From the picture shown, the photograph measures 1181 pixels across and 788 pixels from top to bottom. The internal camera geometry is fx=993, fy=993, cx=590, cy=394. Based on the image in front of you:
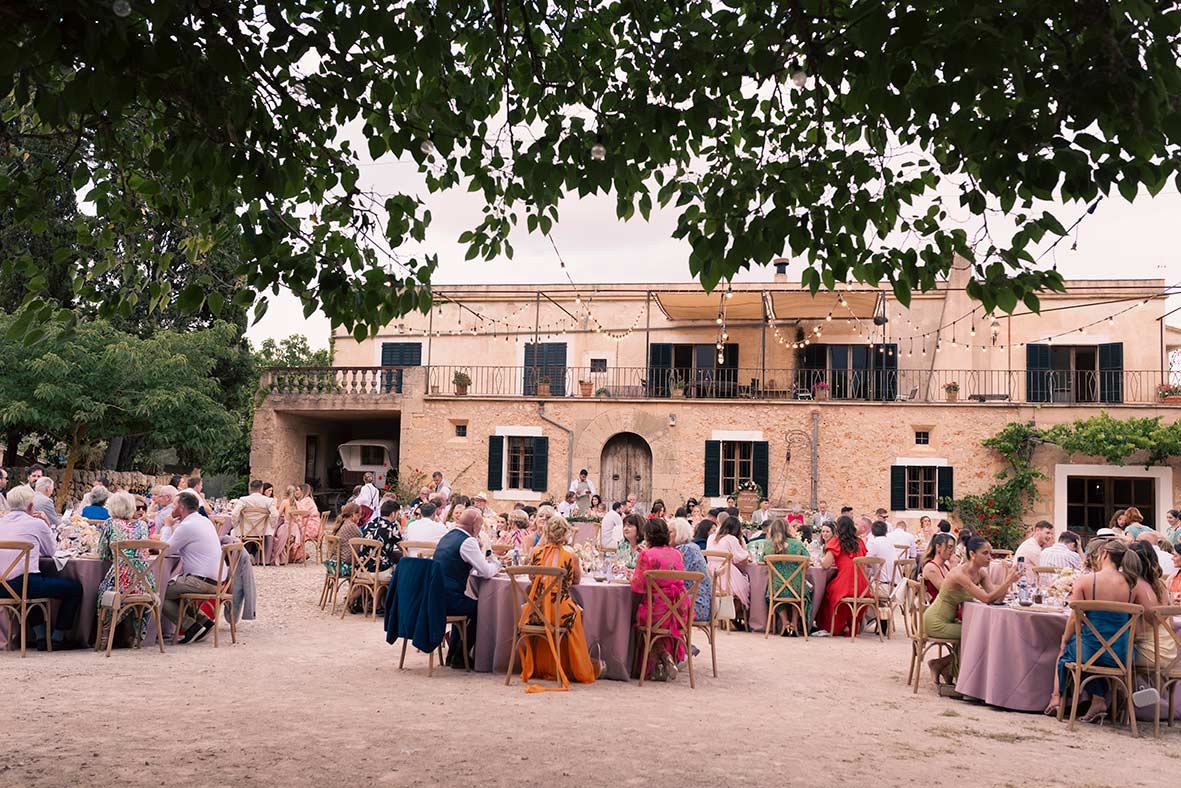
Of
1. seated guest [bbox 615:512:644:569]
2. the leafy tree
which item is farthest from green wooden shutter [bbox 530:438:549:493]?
seated guest [bbox 615:512:644:569]

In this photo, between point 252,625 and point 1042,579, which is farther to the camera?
point 252,625

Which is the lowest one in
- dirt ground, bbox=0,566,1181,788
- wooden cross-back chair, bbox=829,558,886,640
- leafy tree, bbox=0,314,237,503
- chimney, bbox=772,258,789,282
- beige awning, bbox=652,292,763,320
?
dirt ground, bbox=0,566,1181,788

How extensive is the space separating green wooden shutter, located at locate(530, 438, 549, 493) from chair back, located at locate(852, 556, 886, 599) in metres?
11.7

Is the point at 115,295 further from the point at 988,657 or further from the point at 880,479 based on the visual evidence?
the point at 880,479

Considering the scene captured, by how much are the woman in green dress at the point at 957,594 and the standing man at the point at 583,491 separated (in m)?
11.1

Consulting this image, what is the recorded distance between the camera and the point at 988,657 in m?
6.43

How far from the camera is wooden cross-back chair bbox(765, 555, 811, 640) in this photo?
940cm

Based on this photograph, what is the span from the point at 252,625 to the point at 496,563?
10.2 feet

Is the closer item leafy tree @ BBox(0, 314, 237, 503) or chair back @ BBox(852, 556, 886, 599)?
chair back @ BBox(852, 556, 886, 599)

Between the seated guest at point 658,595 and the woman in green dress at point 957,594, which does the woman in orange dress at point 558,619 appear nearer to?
the seated guest at point 658,595

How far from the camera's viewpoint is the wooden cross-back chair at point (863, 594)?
30.8 ft

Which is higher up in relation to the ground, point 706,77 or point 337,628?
point 706,77

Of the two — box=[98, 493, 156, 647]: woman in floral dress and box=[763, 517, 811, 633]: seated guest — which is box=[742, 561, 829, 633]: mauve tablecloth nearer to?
box=[763, 517, 811, 633]: seated guest

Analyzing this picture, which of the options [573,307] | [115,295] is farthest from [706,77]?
[573,307]
